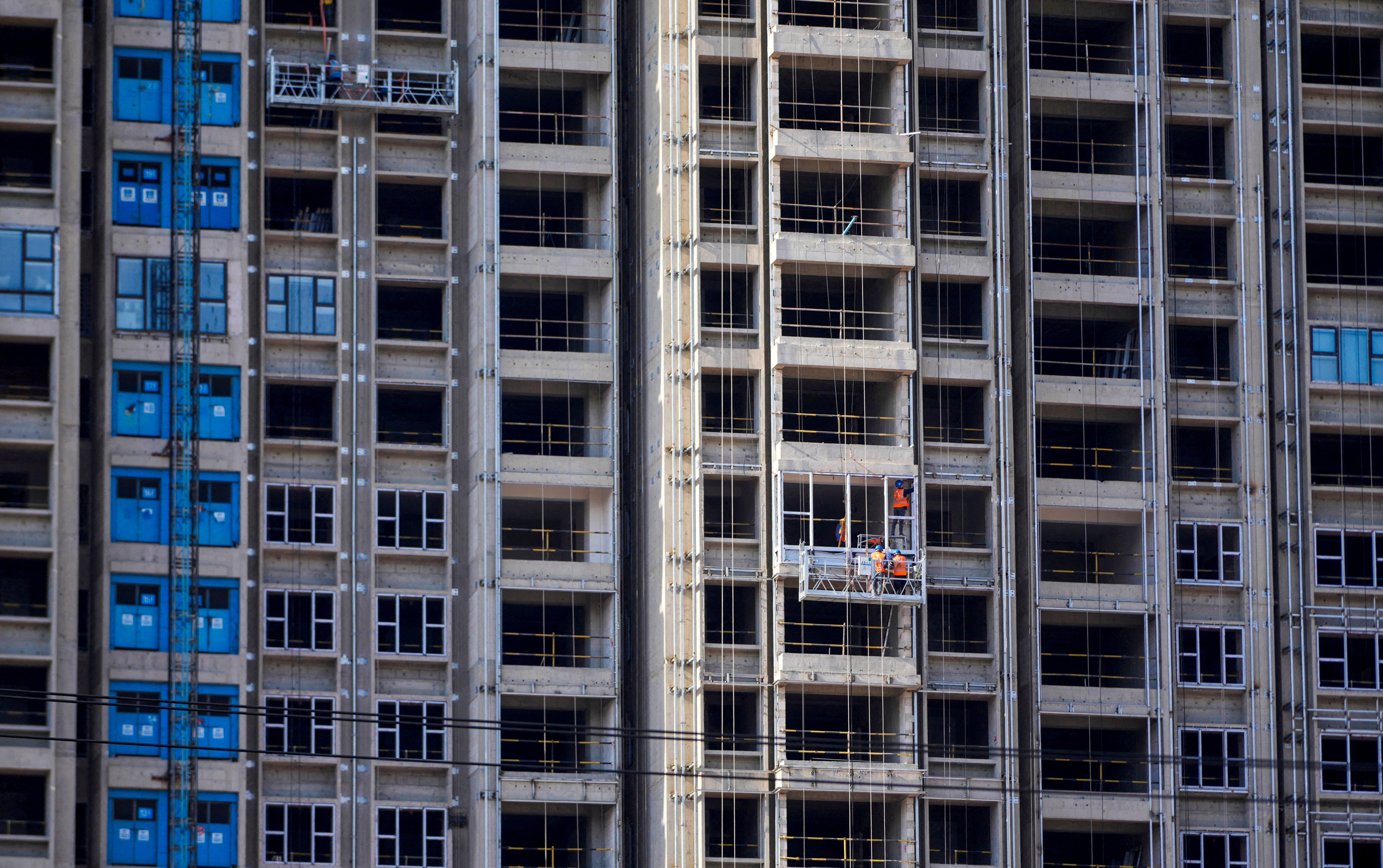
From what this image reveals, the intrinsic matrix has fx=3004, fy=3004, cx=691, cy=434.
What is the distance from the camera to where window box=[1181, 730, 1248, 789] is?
10594cm

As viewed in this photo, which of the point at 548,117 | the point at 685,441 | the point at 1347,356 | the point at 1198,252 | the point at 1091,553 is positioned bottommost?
the point at 1091,553

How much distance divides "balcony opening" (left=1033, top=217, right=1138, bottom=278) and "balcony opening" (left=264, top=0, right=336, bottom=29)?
27.2m

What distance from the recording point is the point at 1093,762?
107312mm

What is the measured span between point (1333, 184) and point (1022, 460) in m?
16.5

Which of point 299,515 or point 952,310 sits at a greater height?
point 952,310

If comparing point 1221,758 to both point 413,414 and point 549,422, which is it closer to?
point 549,422

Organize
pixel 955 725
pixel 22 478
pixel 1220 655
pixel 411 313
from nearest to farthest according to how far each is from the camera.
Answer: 1. pixel 22 478
2. pixel 955 725
3. pixel 1220 655
4. pixel 411 313

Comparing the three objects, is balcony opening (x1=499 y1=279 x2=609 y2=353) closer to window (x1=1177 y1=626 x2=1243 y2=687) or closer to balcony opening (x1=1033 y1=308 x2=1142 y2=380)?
balcony opening (x1=1033 y1=308 x2=1142 y2=380)

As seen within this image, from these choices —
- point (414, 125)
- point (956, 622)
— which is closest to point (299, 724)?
point (414, 125)

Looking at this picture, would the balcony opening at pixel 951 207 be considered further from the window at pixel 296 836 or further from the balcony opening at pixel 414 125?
the window at pixel 296 836

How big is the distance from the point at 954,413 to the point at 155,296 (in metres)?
28.8

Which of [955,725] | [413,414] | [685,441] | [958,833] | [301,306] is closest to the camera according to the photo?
[685,441]

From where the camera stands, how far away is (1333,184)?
11225 cm

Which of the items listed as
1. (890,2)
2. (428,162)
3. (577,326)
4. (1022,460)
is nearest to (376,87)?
(428,162)
